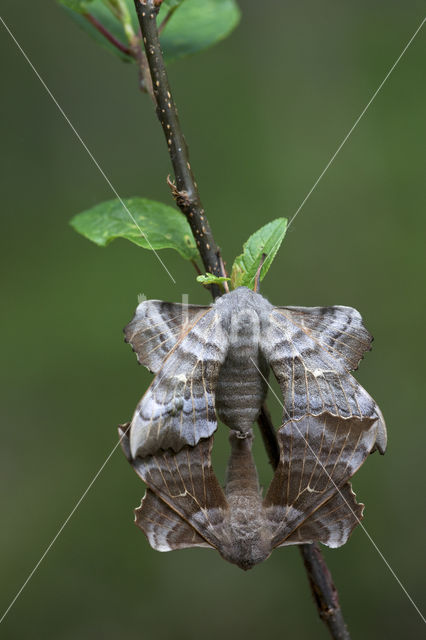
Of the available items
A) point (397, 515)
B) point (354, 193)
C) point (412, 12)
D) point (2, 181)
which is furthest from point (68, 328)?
point (412, 12)

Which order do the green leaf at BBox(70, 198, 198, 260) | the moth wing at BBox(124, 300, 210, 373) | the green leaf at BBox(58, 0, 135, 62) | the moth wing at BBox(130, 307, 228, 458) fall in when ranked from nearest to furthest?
the moth wing at BBox(130, 307, 228, 458) → the moth wing at BBox(124, 300, 210, 373) → the green leaf at BBox(70, 198, 198, 260) → the green leaf at BBox(58, 0, 135, 62)

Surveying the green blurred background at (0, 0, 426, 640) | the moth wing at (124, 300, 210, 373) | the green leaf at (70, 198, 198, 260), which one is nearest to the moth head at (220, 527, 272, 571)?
the moth wing at (124, 300, 210, 373)

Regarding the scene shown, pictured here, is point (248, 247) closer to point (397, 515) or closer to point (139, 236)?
point (139, 236)

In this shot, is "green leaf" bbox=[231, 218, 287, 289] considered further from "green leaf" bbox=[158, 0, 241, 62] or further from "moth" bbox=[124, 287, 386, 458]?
"green leaf" bbox=[158, 0, 241, 62]

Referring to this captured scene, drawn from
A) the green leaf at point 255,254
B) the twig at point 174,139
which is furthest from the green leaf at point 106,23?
the green leaf at point 255,254

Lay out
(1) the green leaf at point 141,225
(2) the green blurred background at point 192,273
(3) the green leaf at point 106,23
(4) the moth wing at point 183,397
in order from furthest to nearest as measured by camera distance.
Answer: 1. (2) the green blurred background at point 192,273
2. (3) the green leaf at point 106,23
3. (1) the green leaf at point 141,225
4. (4) the moth wing at point 183,397

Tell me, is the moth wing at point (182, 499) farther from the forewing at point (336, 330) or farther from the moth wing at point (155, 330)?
the forewing at point (336, 330)
